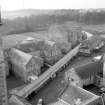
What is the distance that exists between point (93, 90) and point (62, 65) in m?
8.84

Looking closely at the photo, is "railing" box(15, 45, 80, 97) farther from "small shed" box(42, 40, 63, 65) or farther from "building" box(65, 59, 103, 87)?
"building" box(65, 59, 103, 87)

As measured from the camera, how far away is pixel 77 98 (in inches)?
779

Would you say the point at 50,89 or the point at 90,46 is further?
the point at 90,46

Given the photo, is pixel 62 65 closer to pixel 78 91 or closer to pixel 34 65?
pixel 34 65

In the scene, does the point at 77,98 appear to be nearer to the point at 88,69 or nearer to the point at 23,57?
the point at 88,69

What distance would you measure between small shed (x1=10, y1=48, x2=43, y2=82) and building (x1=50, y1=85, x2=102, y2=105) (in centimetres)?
940

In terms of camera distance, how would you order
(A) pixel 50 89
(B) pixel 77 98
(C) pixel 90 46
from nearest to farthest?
(B) pixel 77 98
(A) pixel 50 89
(C) pixel 90 46

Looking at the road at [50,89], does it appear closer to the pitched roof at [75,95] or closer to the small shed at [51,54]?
the pitched roof at [75,95]

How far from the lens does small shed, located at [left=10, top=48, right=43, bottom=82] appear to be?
28.9 metres

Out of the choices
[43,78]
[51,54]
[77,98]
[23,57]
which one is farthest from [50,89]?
[51,54]

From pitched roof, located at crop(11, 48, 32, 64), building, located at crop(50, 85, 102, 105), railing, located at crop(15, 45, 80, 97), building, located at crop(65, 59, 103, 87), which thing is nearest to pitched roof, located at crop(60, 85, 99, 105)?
building, located at crop(50, 85, 102, 105)

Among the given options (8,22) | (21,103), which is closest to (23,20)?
(8,22)

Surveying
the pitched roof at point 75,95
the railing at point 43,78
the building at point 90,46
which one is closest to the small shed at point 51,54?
the railing at point 43,78

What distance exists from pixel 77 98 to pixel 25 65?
36.3ft
